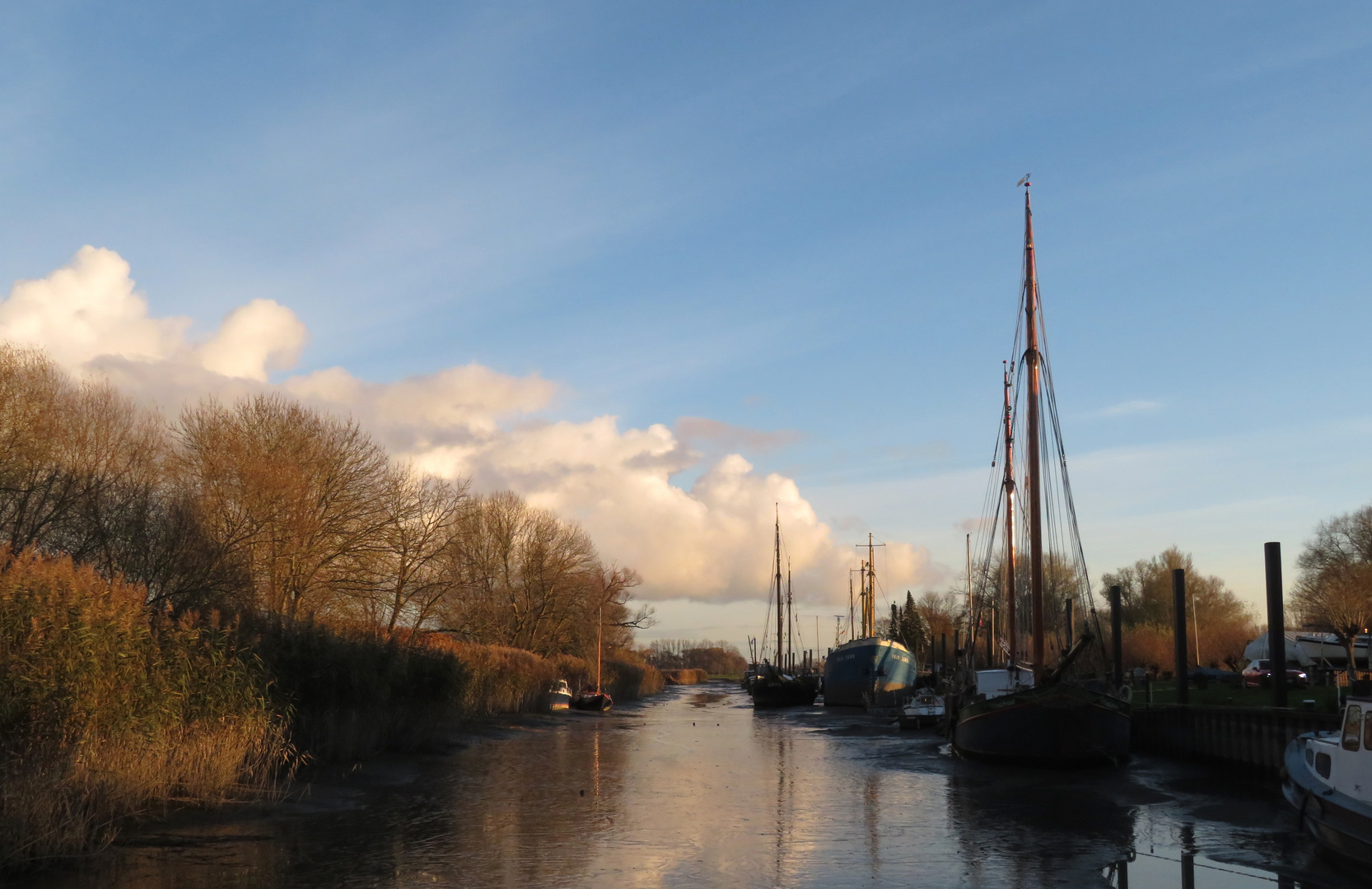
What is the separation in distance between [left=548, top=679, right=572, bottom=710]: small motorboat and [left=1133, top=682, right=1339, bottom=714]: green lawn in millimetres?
27030

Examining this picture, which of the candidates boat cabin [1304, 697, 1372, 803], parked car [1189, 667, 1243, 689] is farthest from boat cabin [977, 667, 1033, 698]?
boat cabin [1304, 697, 1372, 803]

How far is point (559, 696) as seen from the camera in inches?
2148

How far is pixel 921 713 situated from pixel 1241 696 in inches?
536

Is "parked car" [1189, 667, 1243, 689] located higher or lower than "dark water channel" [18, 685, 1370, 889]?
lower

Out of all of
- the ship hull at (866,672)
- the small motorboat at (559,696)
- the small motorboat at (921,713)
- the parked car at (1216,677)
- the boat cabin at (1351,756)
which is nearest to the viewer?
the boat cabin at (1351,756)

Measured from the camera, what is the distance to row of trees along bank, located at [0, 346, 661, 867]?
13.9 metres

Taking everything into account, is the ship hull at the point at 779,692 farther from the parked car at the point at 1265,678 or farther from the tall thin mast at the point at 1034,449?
the tall thin mast at the point at 1034,449

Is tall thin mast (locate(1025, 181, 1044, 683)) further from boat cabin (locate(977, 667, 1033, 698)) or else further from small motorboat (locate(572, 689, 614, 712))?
small motorboat (locate(572, 689, 614, 712))

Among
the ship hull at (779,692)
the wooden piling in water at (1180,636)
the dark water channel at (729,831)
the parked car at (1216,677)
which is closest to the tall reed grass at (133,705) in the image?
the dark water channel at (729,831)

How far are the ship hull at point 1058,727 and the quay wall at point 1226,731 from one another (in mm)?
2320

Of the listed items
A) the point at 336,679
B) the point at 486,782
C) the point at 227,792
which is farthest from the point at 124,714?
the point at 486,782

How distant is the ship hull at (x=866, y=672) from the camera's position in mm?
71750

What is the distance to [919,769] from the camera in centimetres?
2845

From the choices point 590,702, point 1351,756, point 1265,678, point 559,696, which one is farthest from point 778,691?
point 1351,756
